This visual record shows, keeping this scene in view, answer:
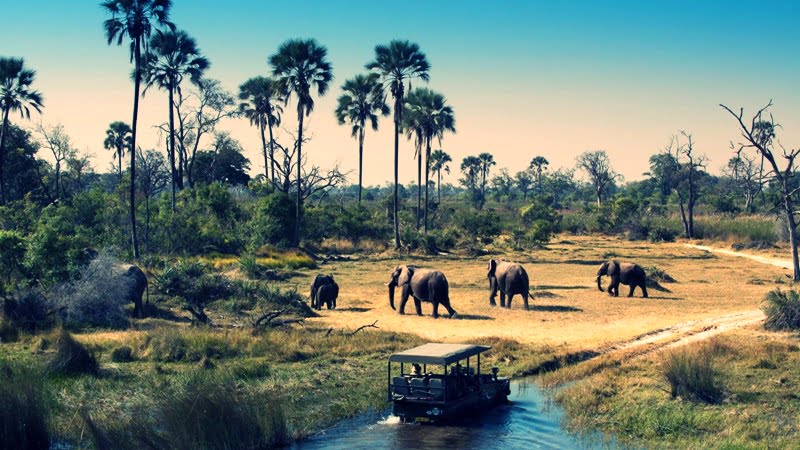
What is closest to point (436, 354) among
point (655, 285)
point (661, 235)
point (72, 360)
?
point (72, 360)

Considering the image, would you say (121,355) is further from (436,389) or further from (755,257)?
(755,257)

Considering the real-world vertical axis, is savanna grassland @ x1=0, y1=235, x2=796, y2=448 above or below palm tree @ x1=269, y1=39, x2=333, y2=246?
below

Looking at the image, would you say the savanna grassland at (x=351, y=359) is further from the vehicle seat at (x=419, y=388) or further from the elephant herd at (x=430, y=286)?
the vehicle seat at (x=419, y=388)

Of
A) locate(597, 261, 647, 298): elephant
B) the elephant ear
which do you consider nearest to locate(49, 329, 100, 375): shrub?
the elephant ear

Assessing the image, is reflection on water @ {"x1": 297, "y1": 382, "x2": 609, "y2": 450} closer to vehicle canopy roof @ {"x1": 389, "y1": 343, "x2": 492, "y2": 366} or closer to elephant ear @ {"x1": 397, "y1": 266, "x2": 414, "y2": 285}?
vehicle canopy roof @ {"x1": 389, "y1": 343, "x2": 492, "y2": 366}

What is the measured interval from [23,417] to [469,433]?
769 centimetres

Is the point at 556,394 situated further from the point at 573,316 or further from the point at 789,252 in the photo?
the point at 789,252

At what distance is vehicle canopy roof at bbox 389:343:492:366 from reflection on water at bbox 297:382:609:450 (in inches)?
48.2

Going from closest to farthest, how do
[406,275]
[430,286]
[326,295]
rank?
1. [430,286]
2. [406,275]
3. [326,295]

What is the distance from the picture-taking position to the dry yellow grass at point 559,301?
25750mm

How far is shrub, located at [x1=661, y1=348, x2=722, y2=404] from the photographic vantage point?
55.0ft

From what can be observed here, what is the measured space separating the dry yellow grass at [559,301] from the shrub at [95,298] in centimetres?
642

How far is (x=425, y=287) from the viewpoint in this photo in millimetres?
28859

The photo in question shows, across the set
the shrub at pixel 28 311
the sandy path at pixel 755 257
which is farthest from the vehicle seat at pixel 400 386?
the sandy path at pixel 755 257
